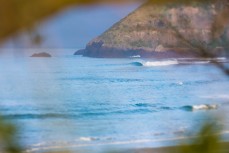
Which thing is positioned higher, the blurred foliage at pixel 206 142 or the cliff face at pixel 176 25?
the cliff face at pixel 176 25

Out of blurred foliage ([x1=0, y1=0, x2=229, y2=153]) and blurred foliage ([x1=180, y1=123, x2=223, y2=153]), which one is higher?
blurred foliage ([x1=0, y1=0, x2=229, y2=153])

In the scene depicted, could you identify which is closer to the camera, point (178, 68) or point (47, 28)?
point (47, 28)

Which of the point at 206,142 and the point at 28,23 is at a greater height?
the point at 28,23

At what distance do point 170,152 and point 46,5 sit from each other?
160mm

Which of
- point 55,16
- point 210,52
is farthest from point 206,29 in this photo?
point 55,16

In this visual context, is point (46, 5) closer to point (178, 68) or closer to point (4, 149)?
point (4, 149)

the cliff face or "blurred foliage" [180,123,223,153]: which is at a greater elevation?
the cliff face

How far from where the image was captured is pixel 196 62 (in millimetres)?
448

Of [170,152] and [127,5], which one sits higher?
[127,5]

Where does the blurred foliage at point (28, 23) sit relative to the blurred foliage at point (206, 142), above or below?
above

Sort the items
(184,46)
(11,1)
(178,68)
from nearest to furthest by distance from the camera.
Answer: (11,1)
(184,46)
(178,68)

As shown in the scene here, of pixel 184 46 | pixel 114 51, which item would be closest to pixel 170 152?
pixel 184 46

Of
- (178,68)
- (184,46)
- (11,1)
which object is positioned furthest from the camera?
(178,68)

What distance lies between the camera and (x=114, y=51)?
1.97 feet
